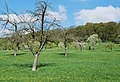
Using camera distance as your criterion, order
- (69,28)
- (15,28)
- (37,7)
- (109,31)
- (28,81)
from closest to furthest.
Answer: (28,81) → (37,7) → (15,28) → (69,28) → (109,31)

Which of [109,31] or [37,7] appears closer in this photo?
[37,7]

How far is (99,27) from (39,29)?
14201 centimetres

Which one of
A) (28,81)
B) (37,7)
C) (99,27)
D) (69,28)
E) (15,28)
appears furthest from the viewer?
(99,27)

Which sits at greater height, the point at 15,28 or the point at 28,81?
the point at 15,28

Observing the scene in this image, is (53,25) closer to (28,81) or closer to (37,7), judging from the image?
(37,7)

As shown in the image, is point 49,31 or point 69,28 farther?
point 69,28

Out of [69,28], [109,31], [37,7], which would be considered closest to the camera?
[37,7]

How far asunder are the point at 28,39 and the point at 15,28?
6.71 feet

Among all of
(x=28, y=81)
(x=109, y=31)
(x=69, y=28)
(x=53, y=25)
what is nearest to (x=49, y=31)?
(x=53, y=25)

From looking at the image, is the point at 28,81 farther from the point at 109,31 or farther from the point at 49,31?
the point at 109,31

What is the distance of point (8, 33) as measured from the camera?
29.4 meters

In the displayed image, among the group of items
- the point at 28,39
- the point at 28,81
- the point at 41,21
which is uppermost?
the point at 41,21

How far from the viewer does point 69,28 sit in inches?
2379

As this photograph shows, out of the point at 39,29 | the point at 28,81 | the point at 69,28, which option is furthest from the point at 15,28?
the point at 69,28
